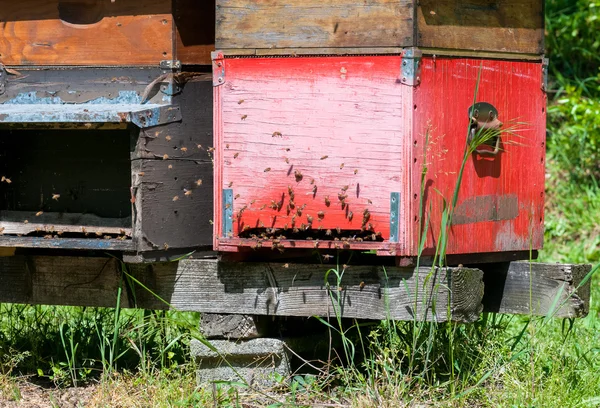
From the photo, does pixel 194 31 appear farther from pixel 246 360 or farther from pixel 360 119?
pixel 246 360

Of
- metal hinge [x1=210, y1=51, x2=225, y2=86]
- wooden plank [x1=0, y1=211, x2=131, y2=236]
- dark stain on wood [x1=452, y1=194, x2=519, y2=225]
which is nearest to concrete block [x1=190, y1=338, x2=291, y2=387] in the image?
wooden plank [x1=0, y1=211, x2=131, y2=236]

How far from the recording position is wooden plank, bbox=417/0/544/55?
3.44 m

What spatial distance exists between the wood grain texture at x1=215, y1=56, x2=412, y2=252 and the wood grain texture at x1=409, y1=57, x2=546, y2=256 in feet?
0.39

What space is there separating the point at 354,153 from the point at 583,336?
73.2 inches

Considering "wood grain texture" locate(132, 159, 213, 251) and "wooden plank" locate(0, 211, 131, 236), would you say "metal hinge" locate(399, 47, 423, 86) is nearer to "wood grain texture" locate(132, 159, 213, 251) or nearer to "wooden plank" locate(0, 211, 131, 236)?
"wood grain texture" locate(132, 159, 213, 251)

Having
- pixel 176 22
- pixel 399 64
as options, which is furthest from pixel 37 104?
pixel 399 64

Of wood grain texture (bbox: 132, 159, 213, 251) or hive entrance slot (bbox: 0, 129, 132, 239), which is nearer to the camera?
wood grain texture (bbox: 132, 159, 213, 251)

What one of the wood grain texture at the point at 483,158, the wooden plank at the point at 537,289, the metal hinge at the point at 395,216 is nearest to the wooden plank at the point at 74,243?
the metal hinge at the point at 395,216

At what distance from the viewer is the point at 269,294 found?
12.4 feet

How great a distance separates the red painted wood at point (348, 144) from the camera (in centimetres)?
340

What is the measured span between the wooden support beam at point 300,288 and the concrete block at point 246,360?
151 millimetres

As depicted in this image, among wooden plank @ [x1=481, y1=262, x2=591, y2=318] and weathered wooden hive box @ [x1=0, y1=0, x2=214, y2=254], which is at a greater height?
weathered wooden hive box @ [x1=0, y1=0, x2=214, y2=254]

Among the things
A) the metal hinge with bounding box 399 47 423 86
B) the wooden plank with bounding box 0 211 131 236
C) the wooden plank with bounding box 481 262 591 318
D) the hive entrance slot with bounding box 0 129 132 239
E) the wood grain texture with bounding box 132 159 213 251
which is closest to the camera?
the metal hinge with bounding box 399 47 423 86

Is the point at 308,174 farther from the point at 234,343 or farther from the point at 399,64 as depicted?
the point at 234,343
